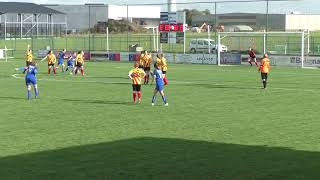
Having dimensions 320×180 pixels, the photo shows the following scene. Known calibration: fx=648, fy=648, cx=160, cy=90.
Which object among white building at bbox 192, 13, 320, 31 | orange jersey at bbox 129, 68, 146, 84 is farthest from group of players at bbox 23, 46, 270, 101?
white building at bbox 192, 13, 320, 31

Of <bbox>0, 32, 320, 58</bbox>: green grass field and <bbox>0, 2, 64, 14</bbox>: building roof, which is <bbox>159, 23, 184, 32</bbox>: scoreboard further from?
<bbox>0, 2, 64, 14</bbox>: building roof

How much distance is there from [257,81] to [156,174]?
2528 centimetres

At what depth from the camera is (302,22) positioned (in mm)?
76125

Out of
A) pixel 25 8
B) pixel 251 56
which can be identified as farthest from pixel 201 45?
pixel 25 8

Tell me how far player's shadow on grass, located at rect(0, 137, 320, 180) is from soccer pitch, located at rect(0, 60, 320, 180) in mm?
19

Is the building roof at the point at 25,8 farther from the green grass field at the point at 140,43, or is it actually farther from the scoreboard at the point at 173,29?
the scoreboard at the point at 173,29

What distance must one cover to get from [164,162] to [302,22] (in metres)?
65.8

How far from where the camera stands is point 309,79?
37.8m

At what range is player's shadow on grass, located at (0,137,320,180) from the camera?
11891mm

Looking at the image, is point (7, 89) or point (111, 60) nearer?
point (7, 89)

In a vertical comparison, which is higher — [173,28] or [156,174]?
[173,28]

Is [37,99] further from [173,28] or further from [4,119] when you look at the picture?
[173,28]

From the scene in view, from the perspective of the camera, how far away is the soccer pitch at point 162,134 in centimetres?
1238

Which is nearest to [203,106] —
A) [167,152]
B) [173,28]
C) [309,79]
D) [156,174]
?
[167,152]
